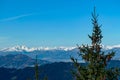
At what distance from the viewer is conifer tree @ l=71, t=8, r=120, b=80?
2639 cm

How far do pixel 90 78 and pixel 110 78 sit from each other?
2.07 m

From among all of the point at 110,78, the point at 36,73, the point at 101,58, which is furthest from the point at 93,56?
the point at 36,73

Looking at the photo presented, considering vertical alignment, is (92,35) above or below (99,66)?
above

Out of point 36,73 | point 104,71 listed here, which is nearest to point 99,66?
point 104,71

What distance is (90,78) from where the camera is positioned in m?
26.1

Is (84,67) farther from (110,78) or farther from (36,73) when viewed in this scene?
(36,73)

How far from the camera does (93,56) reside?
1057 inches

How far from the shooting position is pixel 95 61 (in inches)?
1049

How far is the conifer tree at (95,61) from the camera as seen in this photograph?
26391 millimetres

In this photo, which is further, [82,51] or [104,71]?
[82,51]

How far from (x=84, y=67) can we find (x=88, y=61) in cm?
85

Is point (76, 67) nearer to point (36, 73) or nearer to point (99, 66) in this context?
point (99, 66)

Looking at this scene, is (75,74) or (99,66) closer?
(99,66)

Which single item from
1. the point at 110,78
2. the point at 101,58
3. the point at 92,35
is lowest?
the point at 110,78
